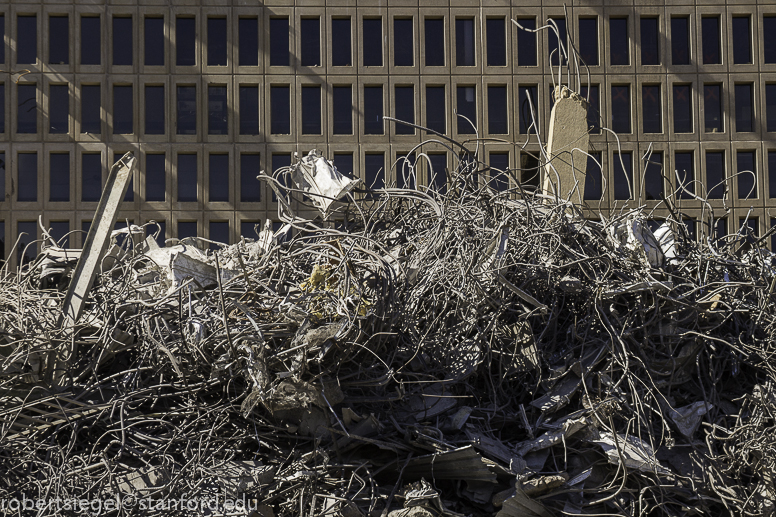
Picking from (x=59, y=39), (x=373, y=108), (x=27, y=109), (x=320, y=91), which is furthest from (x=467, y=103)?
(x=27, y=109)

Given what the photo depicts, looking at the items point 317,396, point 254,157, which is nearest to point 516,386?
point 317,396

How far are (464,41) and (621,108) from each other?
6.71 meters

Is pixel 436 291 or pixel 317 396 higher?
pixel 436 291

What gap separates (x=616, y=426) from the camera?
14.4 feet

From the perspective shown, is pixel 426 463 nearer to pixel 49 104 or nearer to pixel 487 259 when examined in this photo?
pixel 487 259

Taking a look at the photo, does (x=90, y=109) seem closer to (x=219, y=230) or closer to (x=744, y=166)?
(x=219, y=230)

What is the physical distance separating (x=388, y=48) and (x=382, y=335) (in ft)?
86.2

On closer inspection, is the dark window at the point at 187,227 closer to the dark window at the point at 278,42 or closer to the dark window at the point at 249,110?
the dark window at the point at 249,110

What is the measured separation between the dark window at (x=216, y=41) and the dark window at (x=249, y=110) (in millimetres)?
1469

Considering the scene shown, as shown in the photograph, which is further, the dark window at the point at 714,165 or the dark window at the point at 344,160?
the dark window at the point at 714,165

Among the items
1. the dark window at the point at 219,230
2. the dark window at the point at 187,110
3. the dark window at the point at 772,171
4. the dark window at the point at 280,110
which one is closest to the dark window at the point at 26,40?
the dark window at the point at 187,110

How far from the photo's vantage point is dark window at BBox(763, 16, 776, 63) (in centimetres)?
2950

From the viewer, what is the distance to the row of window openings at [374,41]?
28828mm

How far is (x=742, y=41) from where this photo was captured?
29484 mm
